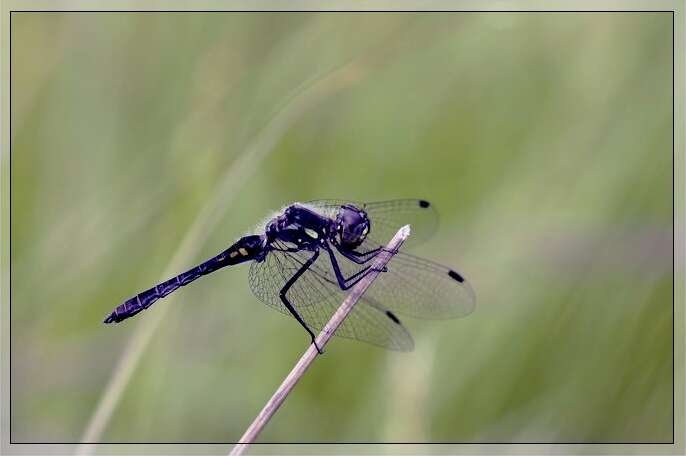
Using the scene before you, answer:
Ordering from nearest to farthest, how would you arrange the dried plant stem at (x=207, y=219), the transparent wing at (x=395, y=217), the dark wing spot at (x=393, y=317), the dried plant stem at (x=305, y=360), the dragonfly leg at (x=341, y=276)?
1. the dried plant stem at (x=305, y=360)
2. the dried plant stem at (x=207, y=219)
3. the dragonfly leg at (x=341, y=276)
4. the dark wing spot at (x=393, y=317)
5. the transparent wing at (x=395, y=217)

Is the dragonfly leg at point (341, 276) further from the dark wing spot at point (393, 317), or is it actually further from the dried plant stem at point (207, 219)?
the dried plant stem at point (207, 219)

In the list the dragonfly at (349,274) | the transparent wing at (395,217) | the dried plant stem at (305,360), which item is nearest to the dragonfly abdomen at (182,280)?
the dragonfly at (349,274)

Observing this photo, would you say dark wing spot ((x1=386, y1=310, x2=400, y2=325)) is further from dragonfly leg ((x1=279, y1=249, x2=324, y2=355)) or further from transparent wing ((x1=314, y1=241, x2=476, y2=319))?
dragonfly leg ((x1=279, y1=249, x2=324, y2=355))

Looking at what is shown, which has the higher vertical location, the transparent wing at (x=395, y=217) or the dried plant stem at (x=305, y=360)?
the transparent wing at (x=395, y=217)

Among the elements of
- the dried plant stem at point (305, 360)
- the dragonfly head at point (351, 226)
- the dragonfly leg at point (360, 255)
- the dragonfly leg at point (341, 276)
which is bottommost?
the dried plant stem at point (305, 360)

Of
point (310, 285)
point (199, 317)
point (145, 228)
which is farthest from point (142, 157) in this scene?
point (310, 285)

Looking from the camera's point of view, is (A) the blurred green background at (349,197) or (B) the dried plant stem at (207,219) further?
(A) the blurred green background at (349,197)

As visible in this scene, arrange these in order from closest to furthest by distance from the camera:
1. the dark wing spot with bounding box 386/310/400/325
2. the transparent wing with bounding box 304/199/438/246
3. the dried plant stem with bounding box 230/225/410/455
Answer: the dried plant stem with bounding box 230/225/410/455
the dark wing spot with bounding box 386/310/400/325
the transparent wing with bounding box 304/199/438/246

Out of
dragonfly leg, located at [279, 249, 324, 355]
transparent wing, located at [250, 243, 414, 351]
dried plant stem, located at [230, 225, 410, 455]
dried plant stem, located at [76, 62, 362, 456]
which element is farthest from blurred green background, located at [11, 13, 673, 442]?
dried plant stem, located at [230, 225, 410, 455]
